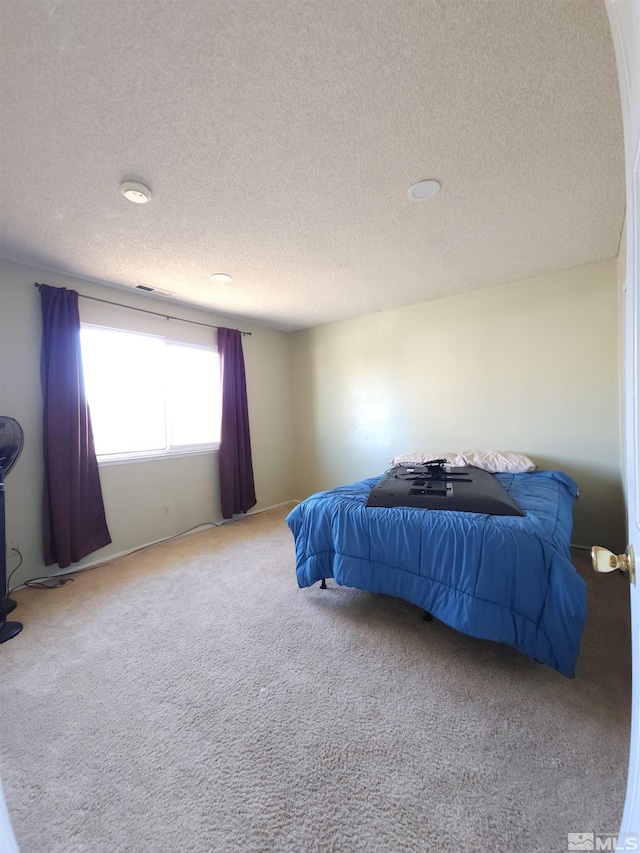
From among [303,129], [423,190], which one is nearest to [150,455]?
[303,129]

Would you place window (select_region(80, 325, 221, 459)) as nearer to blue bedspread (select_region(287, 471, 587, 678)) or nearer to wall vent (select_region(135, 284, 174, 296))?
wall vent (select_region(135, 284, 174, 296))

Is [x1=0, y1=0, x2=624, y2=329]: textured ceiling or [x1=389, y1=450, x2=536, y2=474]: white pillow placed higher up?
[x1=0, y1=0, x2=624, y2=329]: textured ceiling

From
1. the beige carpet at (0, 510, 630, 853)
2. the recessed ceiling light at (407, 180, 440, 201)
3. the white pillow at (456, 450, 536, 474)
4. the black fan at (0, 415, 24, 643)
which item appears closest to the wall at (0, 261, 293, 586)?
the black fan at (0, 415, 24, 643)

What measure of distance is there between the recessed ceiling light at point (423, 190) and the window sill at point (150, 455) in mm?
3062

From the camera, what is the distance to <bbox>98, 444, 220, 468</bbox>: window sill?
303cm

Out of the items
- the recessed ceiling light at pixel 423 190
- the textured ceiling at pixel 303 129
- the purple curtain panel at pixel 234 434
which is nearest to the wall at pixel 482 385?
the textured ceiling at pixel 303 129

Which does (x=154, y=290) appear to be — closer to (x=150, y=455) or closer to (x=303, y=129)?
(x=150, y=455)

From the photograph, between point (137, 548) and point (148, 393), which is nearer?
point (137, 548)

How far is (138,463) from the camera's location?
324cm

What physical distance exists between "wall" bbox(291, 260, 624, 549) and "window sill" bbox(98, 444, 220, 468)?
4.76ft

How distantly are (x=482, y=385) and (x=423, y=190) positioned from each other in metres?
2.11

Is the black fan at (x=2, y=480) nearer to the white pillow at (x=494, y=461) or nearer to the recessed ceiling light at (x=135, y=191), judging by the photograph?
the recessed ceiling light at (x=135, y=191)

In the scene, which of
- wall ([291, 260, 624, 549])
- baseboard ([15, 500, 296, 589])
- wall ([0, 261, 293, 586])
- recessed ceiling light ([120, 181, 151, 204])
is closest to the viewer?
recessed ceiling light ([120, 181, 151, 204])

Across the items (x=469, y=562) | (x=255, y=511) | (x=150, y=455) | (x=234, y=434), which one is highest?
(x=234, y=434)
